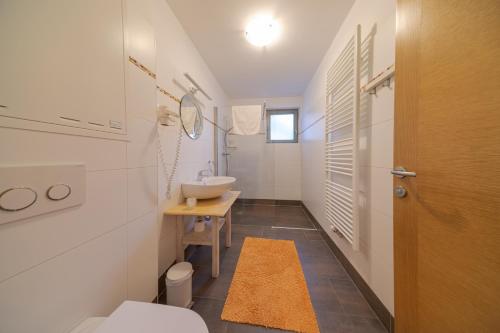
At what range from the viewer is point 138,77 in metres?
0.98

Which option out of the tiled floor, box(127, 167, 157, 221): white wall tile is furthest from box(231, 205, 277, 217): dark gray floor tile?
box(127, 167, 157, 221): white wall tile

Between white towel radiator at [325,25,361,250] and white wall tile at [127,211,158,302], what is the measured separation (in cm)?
147

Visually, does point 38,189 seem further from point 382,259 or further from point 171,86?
point 382,259

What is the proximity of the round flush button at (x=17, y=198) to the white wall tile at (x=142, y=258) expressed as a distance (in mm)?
477

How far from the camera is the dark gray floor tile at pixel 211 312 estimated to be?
3.38ft

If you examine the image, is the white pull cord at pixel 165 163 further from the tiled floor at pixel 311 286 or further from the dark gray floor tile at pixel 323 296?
the dark gray floor tile at pixel 323 296

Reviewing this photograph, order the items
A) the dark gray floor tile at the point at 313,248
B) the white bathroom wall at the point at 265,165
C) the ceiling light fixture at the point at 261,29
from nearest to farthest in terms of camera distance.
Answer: the ceiling light fixture at the point at 261,29 < the dark gray floor tile at the point at 313,248 < the white bathroom wall at the point at 265,165

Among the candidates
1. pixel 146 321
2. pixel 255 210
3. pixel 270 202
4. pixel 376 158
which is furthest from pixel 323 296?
pixel 270 202

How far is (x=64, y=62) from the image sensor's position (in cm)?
60

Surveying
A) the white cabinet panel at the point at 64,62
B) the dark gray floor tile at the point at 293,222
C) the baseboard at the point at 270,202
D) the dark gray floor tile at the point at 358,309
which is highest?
the white cabinet panel at the point at 64,62

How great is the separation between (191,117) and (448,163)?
1.93m

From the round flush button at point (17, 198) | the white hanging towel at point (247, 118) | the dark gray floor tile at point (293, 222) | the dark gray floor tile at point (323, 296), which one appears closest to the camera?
the round flush button at point (17, 198)

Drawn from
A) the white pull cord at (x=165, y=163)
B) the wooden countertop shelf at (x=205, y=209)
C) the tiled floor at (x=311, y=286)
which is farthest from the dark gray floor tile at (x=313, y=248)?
the white pull cord at (x=165, y=163)

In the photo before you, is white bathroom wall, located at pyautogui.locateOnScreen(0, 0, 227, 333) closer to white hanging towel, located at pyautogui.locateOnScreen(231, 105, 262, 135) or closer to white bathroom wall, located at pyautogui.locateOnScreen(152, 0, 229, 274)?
white bathroom wall, located at pyautogui.locateOnScreen(152, 0, 229, 274)
